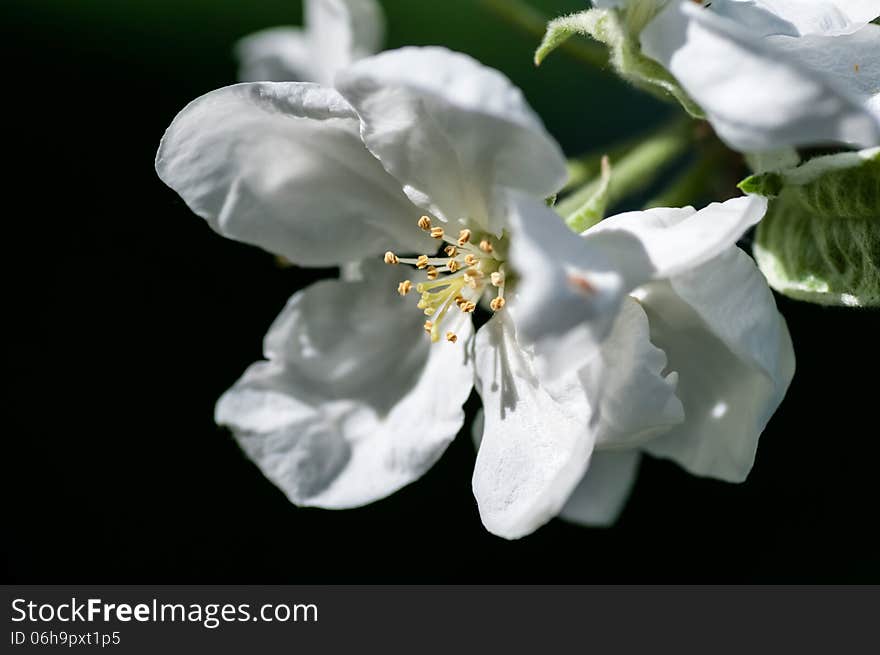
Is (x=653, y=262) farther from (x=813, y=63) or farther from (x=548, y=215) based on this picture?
(x=813, y=63)

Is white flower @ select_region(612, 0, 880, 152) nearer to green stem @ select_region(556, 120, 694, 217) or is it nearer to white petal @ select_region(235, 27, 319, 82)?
green stem @ select_region(556, 120, 694, 217)

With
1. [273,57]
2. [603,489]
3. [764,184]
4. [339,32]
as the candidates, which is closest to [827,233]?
[764,184]

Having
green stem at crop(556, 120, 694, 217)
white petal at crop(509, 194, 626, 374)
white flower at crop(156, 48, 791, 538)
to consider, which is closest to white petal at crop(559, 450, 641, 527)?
white flower at crop(156, 48, 791, 538)

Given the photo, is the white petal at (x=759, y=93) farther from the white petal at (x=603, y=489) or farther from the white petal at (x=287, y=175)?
the white petal at (x=603, y=489)

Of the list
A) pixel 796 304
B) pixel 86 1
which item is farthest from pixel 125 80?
pixel 796 304

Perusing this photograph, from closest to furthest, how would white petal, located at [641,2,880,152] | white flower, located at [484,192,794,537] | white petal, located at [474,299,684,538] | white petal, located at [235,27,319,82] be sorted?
white petal, located at [641,2,880,152] < white flower, located at [484,192,794,537] < white petal, located at [474,299,684,538] < white petal, located at [235,27,319,82]

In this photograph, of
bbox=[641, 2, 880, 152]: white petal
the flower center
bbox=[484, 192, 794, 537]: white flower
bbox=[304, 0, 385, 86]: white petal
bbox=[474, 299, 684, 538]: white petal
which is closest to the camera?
bbox=[641, 2, 880, 152]: white petal
